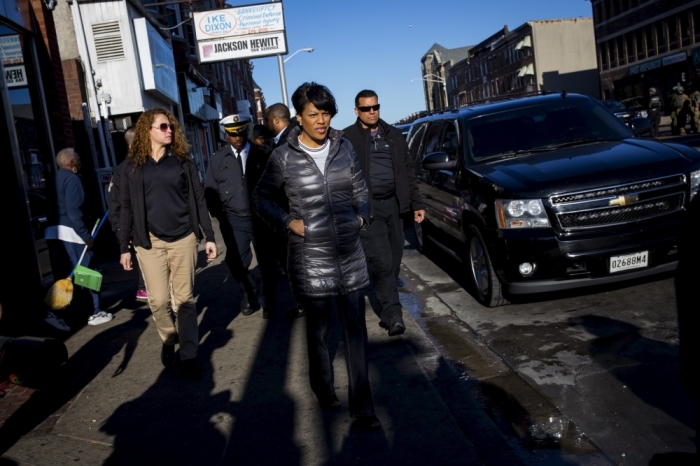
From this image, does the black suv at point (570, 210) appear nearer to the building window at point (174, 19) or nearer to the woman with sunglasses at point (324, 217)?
the woman with sunglasses at point (324, 217)

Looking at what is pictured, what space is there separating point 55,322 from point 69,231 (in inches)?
39.4

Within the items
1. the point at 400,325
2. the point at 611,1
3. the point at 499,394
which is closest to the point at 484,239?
the point at 400,325

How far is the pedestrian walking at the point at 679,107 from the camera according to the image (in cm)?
2386

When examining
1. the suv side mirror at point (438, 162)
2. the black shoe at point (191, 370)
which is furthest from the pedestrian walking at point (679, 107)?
the black shoe at point (191, 370)

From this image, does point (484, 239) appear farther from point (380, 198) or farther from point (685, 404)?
point (685, 404)

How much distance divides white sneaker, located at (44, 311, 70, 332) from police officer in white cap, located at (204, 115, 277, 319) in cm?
176

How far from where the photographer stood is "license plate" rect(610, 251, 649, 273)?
5660mm

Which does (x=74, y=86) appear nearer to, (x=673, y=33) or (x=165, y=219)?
(x=165, y=219)

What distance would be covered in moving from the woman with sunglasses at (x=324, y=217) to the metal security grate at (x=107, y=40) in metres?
14.8

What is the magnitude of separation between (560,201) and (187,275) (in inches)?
120

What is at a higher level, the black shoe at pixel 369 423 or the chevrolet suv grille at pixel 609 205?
the chevrolet suv grille at pixel 609 205

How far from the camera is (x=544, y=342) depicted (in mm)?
5250

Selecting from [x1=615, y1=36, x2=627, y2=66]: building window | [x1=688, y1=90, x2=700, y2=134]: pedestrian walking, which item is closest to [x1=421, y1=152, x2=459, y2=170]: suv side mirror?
[x1=688, y1=90, x2=700, y2=134]: pedestrian walking

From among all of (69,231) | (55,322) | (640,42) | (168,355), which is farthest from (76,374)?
(640,42)
